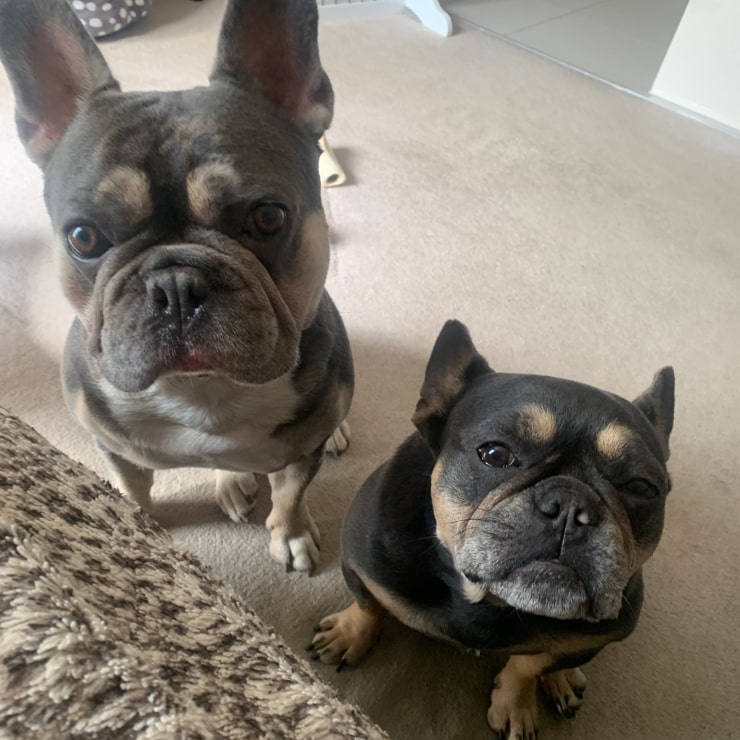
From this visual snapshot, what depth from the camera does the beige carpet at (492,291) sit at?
1649 mm

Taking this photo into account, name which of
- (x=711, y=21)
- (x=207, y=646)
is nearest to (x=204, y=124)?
(x=207, y=646)

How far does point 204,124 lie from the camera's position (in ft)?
3.72

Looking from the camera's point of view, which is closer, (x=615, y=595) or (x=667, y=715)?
(x=615, y=595)

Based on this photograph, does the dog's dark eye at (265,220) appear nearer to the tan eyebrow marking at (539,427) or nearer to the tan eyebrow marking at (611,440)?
the tan eyebrow marking at (539,427)

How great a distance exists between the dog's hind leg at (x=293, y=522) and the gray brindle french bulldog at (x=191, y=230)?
18 centimetres

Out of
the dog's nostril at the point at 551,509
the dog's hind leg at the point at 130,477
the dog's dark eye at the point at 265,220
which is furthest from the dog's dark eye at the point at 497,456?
the dog's hind leg at the point at 130,477

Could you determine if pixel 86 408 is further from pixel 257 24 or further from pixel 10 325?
pixel 10 325

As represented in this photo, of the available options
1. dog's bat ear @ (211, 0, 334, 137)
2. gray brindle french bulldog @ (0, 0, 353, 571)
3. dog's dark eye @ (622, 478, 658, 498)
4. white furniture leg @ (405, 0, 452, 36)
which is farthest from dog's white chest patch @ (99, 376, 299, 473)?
white furniture leg @ (405, 0, 452, 36)

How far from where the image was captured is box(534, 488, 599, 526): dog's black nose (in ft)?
3.55

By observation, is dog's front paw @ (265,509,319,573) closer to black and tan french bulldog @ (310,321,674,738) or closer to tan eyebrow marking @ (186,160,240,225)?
black and tan french bulldog @ (310,321,674,738)

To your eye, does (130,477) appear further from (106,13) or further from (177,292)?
(106,13)

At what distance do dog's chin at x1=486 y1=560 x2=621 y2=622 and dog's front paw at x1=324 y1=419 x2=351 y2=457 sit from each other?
89 centimetres

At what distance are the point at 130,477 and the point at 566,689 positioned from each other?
1.05 meters

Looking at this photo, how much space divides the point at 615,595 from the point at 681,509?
99 cm
